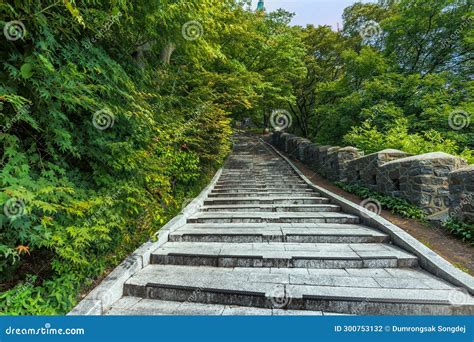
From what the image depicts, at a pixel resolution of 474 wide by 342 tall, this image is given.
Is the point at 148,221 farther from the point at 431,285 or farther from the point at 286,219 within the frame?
the point at 431,285

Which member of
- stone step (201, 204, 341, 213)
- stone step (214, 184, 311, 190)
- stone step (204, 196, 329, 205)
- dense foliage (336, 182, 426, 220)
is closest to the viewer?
dense foliage (336, 182, 426, 220)

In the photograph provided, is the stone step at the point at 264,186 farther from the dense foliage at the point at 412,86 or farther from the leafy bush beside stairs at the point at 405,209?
the dense foliage at the point at 412,86

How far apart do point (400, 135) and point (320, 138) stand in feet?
19.7

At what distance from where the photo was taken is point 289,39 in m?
12.0

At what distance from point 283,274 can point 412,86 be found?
10.5 metres

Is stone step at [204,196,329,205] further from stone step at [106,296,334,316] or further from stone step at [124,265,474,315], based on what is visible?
stone step at [106,296,334,316]

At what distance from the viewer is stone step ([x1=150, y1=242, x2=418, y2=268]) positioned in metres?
3.38

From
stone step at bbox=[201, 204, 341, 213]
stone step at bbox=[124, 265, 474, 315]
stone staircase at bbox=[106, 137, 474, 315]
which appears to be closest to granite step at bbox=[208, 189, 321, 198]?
stone step at bbox=[201, 204, 341, 213]

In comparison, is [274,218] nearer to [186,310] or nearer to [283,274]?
[283,274]

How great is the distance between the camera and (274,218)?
17.1ft

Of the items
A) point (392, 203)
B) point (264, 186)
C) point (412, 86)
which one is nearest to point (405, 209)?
point (392, 203)

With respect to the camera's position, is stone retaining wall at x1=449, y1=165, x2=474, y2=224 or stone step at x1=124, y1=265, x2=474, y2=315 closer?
stone step at x1=124, y1=265, x2=474, y2=315

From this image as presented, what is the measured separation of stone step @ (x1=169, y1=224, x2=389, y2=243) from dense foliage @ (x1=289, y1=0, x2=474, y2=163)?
401 cm

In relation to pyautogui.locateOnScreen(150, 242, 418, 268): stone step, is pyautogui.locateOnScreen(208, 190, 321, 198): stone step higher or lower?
higher
